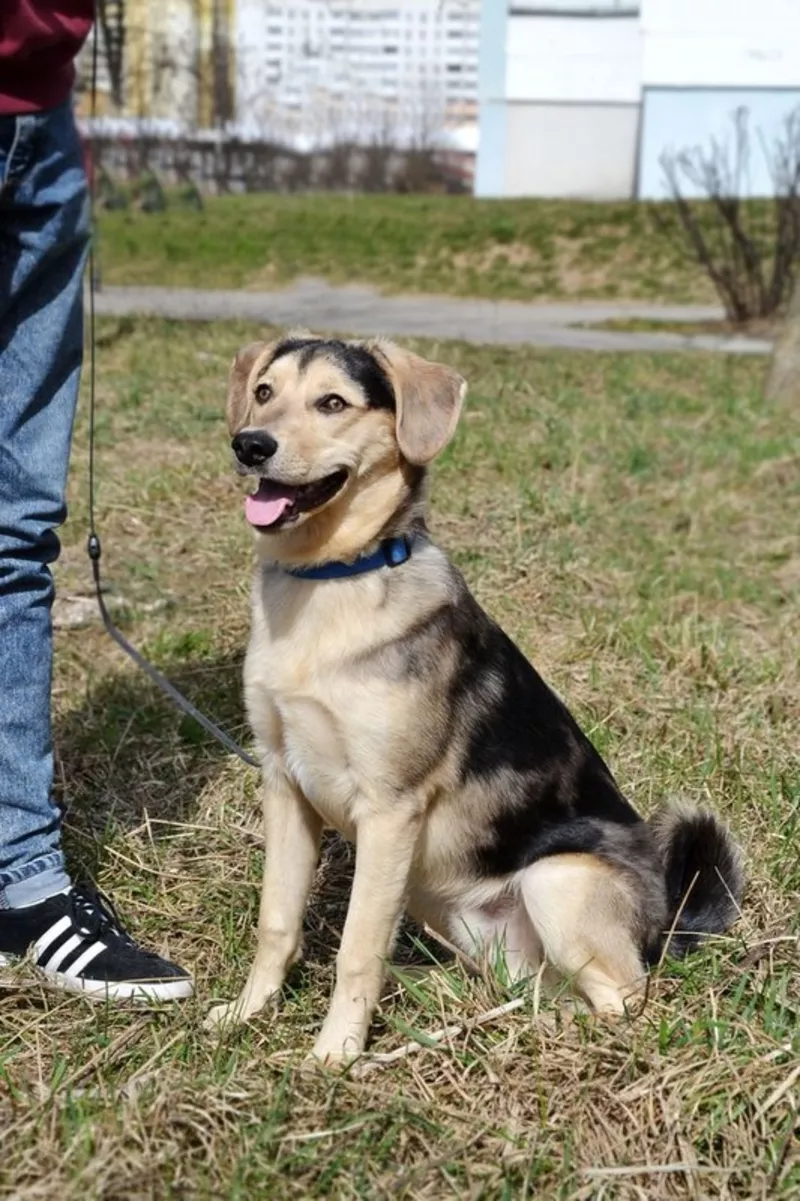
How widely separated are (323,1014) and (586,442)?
15.4 ft

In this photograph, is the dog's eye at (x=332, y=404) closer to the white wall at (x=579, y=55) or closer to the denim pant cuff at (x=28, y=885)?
the denim pant cuff at (x=28, y=885)

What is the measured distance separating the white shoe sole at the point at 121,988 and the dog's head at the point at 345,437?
3.04 ft

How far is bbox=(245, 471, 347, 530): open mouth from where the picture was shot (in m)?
2.83

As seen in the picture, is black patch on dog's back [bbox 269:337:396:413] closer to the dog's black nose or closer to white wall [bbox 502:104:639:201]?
the dog's black nose

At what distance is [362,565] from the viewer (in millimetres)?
2994

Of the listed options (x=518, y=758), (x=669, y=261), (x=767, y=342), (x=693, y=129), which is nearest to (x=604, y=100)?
(x=693, y=129)

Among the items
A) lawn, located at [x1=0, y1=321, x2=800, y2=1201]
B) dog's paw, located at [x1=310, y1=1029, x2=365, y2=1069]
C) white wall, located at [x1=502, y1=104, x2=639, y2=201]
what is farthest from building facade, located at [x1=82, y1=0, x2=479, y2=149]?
dog's paw, located at [x1=310, y1=1029, x2=365, y2=1069]

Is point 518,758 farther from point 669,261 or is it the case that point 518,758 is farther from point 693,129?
point 693,129

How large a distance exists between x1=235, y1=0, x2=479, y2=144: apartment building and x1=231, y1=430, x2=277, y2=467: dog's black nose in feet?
83.6

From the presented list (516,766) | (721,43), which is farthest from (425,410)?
(721,43)

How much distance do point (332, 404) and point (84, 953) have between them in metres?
1.27

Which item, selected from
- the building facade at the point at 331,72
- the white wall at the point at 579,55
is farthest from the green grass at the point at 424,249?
the building facade at the point at 331,72

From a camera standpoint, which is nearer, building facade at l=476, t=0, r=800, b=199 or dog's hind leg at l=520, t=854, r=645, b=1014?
dog's hind leg at l=520, t=854, r=645, b=1014

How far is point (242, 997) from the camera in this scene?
298cm
